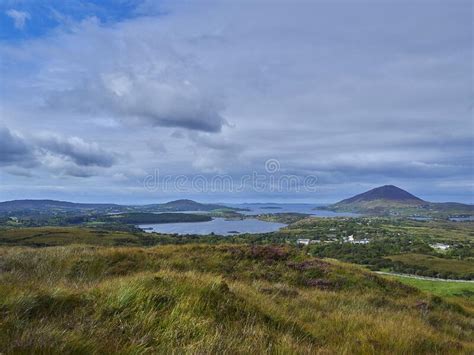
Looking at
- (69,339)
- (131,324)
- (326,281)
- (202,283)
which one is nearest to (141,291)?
(131,324)

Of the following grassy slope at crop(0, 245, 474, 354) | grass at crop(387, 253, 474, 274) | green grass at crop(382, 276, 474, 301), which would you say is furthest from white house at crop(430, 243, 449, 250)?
grassy slope at crop(0, 245, 474, 354)

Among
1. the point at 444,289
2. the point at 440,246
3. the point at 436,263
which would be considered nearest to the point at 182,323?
the point at 444,289

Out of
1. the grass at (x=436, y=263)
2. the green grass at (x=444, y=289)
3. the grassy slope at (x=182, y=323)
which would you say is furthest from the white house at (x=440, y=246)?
the grassy slope at (x=182, y=323)

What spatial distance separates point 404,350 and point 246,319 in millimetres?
2658

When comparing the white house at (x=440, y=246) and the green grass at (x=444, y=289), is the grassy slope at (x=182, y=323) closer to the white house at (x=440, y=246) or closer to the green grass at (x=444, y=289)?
the green grass at (x=444, y=289)

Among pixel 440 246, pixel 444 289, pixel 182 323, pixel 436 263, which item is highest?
pixel 182 323

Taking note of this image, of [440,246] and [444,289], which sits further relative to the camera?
[440,246]

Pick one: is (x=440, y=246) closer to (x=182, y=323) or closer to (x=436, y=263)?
(x=436, y=263)

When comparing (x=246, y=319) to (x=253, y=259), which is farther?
(x=253, y=259)

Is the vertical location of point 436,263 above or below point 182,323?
below

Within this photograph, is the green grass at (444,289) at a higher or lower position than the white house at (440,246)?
higher

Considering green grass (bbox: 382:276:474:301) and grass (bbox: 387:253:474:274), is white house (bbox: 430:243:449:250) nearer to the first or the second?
grass (bbox: 387:253:474:274)

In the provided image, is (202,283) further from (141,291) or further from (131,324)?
(131,324)

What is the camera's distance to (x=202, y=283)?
7.98 m
